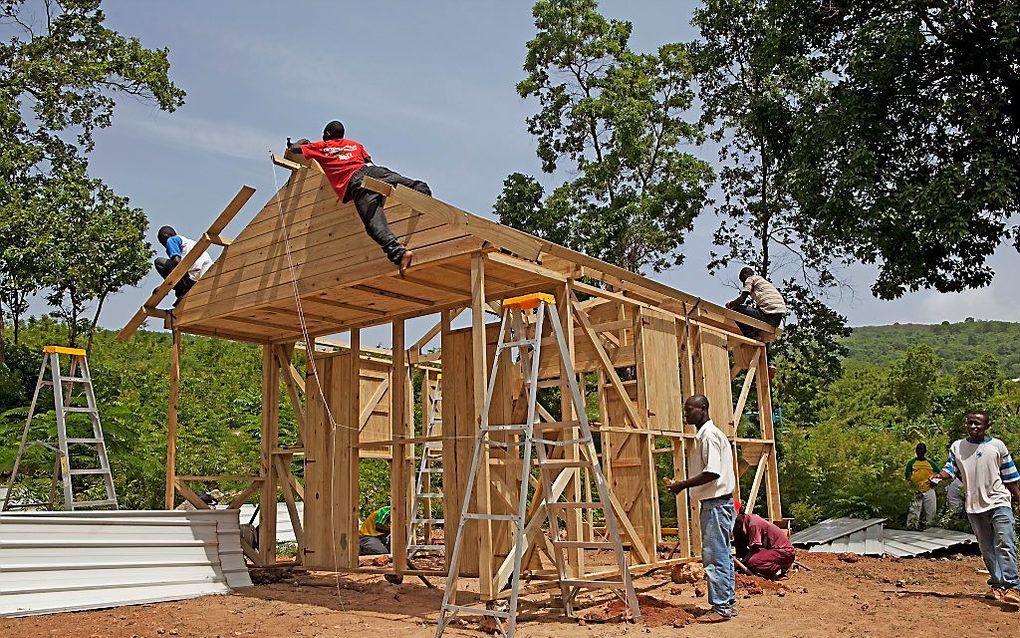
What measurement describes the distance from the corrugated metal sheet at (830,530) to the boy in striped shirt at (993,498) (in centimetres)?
429

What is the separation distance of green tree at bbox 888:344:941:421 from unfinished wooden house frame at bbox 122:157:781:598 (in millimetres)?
10348

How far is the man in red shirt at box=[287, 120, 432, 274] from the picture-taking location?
835 centimetres

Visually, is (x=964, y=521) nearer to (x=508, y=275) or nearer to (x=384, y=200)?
(x=508, y=275)

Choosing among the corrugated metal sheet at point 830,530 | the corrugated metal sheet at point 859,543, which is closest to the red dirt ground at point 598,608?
the corrugated metal sheet at point 859,543

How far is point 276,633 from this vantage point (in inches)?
273

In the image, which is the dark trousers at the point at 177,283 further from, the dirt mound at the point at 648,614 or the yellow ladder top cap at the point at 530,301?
the dirt mound at the point at 648,614

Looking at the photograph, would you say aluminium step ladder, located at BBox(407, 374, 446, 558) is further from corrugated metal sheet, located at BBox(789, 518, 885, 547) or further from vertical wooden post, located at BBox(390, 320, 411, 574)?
corrugated metal sheet, located at BBox(789, 518, 885, 547)

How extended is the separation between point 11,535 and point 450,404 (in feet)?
13.9

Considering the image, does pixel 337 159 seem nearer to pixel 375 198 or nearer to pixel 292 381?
pixel 375 198

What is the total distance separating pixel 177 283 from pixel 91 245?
795 centimetres

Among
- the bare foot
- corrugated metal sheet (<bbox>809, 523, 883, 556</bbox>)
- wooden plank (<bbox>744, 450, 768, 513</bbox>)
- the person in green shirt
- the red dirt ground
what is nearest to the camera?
the red dirt ground

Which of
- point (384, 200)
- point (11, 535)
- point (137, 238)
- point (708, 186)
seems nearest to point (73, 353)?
point (11, 535)

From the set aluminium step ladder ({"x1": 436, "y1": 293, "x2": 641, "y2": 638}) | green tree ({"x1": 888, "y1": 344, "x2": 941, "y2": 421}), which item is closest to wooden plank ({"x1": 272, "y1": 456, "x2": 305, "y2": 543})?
aluminium step ladder ({"x1": 436, "y1": 293, "x2": 641, "y2": 638})

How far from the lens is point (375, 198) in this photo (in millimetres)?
8391
